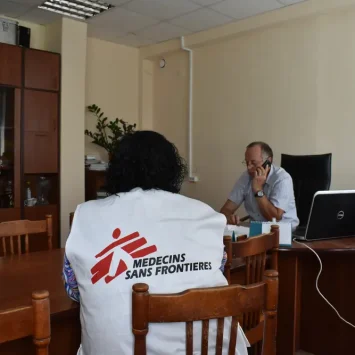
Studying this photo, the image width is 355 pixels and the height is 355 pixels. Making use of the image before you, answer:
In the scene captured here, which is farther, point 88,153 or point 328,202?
point 88,153

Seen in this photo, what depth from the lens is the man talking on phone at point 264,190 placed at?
2.62m

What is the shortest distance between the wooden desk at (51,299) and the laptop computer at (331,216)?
1.23m

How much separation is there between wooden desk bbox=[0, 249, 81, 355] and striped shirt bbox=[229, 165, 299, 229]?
1441mm

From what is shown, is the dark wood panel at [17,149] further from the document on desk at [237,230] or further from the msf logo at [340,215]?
the msf logo at [340,215]

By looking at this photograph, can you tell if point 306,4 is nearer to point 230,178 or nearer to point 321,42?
point 321,42

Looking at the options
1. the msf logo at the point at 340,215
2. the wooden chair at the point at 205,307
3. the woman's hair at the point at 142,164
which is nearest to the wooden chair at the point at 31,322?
the wooden chair at the point at 205,307

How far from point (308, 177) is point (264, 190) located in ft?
1.83

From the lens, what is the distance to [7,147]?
13.1ft

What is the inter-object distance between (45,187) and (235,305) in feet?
11.8

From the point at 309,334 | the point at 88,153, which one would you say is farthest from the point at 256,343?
the point at 88,153

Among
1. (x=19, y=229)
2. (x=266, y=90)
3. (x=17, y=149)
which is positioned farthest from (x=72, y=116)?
(x=19, y=229)

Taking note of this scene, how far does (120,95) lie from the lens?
5207 mm

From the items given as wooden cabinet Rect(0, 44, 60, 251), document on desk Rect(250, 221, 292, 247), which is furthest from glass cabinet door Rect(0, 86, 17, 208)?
document on desk Rect(250, 221, 292, 247)

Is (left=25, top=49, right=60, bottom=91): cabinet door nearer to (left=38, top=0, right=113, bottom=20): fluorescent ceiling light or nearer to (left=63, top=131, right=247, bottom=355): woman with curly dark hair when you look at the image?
(left=38, top=0, right=113, bottom=20): fluorescent ceiling light
